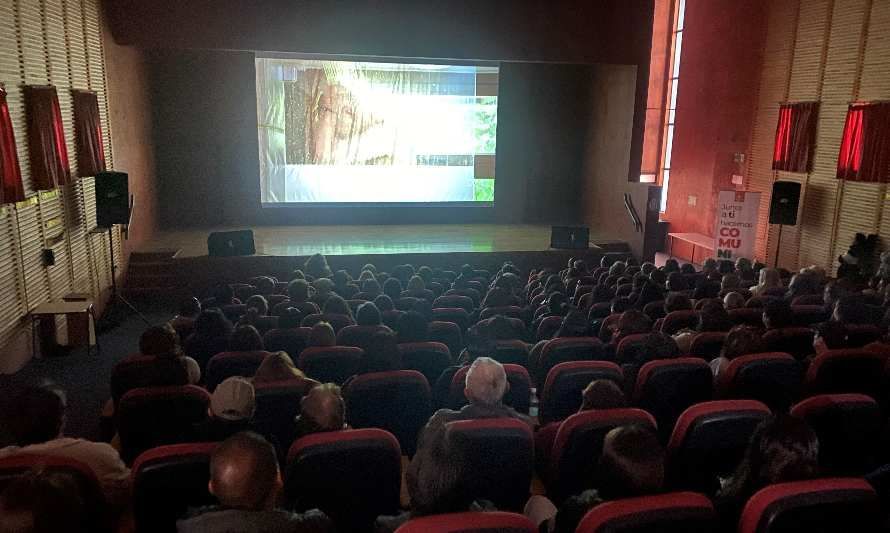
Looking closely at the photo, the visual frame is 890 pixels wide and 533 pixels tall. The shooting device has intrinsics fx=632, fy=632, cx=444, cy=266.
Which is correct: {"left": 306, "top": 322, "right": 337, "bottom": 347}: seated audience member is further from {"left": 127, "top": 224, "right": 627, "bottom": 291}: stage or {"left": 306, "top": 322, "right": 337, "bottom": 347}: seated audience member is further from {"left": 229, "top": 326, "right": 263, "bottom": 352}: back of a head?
{"left": 127, "top": 224, "right": 627, "bottom": 291}: stage

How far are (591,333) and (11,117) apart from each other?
226 inches

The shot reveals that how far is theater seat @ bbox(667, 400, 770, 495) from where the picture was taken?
2.69 meters

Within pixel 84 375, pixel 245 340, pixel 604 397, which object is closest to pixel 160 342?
pixel 245 340

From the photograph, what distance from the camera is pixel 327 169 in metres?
11.9

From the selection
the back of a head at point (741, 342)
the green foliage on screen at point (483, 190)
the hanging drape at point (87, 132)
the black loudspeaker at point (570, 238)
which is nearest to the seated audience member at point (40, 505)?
the back of a head at point (741, 342)

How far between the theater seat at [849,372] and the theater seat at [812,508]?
6.04 feet

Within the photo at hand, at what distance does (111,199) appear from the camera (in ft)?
25.7

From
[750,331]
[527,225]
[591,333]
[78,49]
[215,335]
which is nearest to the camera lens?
[750,331]

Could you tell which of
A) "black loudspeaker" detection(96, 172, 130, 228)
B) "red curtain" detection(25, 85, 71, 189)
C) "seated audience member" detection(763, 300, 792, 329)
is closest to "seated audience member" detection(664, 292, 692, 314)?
"seated audience member" detection(763, 300, 792, 329)

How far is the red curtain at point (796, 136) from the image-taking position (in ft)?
33.6

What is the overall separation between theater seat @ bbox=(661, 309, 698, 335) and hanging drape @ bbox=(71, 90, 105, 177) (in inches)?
272

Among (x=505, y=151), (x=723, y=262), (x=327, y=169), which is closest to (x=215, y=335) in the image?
(x=723, y=262)

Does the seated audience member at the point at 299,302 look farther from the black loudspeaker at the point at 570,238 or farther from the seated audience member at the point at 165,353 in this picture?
the black loudspeaker at the point at 570,238

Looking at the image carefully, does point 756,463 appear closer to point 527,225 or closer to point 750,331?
point 750,331
